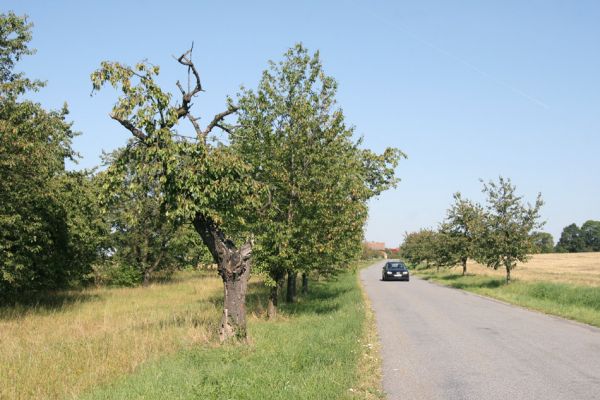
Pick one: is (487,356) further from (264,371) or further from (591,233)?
(591,233)

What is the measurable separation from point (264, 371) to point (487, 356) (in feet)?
15.4

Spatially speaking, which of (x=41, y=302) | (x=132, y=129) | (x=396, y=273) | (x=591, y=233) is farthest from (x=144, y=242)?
(x=591, y=233)

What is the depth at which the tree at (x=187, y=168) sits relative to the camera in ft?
32.5

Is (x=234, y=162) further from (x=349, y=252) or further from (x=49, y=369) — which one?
(x=349, y=252)

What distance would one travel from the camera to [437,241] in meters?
40.8

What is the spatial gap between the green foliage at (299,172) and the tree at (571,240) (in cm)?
14774

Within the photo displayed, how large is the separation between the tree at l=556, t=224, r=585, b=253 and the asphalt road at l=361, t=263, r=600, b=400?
14584 centimetres

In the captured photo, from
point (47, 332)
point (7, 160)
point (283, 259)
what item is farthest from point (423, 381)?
point (7, 160)

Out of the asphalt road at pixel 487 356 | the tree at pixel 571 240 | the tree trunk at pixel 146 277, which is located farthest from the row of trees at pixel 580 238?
the asphalt road at pixel 487 356

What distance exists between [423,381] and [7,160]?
1252cm

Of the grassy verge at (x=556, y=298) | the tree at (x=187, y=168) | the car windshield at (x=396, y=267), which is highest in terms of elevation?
the tree at (x=187, y=168)

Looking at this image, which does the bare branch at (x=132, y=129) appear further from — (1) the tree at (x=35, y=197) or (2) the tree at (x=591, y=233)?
(2) the tree at (x=591, y=233)

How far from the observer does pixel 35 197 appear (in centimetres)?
1638

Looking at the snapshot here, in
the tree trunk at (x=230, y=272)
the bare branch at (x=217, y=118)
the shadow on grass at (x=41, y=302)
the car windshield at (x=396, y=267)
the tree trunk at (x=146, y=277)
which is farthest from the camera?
the car windshield at (x=396, y=267)
